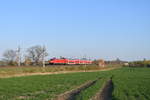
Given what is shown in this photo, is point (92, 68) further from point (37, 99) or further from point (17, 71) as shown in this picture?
Result: point (37, 99)

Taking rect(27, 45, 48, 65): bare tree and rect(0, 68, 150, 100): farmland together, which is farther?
rect(27, 45, 48, 65): bare tree

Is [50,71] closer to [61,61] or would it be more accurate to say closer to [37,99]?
[61,61]

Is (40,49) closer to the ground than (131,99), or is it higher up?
higher up

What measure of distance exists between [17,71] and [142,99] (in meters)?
38.7

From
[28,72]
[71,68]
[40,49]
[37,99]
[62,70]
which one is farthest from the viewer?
[40,49]

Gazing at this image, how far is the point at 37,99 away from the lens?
15.9 meters

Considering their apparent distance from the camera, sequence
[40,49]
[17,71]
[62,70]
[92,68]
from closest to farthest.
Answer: [17,71], [62,70], [92,68], [40,49]

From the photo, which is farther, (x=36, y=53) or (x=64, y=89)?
(x=36, y=53)

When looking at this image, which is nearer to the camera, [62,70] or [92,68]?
[62,70]

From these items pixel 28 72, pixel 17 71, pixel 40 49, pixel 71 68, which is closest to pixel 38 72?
pixel 28 72

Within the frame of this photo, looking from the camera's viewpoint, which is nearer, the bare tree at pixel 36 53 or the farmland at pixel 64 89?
the farmland at pixel 64 89

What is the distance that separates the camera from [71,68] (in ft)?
237

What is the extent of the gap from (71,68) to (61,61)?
71.3 ft

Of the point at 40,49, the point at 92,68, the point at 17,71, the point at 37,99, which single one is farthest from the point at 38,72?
the point at 40,49
